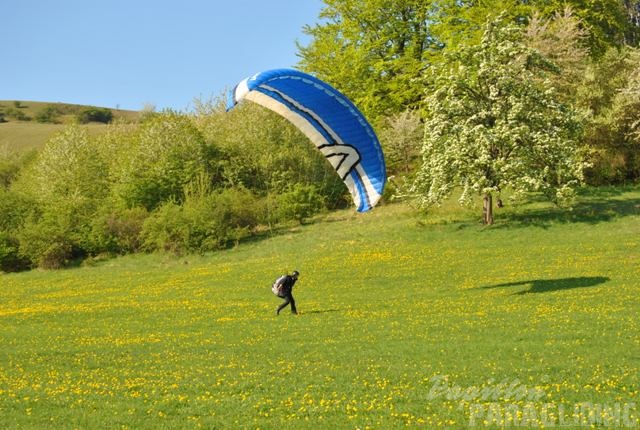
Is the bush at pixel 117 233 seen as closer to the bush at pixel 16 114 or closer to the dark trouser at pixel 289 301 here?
the dark trouser at pixel 289 301

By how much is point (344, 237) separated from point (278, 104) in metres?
23.4

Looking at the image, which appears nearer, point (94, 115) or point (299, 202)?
point (299, 202)

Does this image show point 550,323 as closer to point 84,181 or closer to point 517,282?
point 517,282

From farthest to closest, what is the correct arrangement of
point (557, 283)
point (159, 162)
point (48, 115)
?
point (48, 115)
point (159, 162)
point (557, 283)

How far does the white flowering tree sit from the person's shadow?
687 centimetres

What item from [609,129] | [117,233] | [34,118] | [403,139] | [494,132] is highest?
[34,118]

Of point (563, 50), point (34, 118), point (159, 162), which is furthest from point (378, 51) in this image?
point (34, 118)

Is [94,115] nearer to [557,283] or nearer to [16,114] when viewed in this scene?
[16,114]

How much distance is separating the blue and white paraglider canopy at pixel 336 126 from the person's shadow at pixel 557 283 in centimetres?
865

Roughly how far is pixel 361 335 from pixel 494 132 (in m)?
20.1

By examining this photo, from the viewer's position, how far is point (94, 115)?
479 ft

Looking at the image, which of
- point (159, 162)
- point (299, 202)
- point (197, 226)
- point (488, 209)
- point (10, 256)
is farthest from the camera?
point (159, 162)

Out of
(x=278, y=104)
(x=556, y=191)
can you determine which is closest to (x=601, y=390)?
(x=278, y=104)

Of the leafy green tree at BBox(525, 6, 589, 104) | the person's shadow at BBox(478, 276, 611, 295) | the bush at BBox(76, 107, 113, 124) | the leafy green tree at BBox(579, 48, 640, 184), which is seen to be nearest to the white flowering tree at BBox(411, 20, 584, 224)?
the person's shadow at BBox(478, 276, 611, 295)
